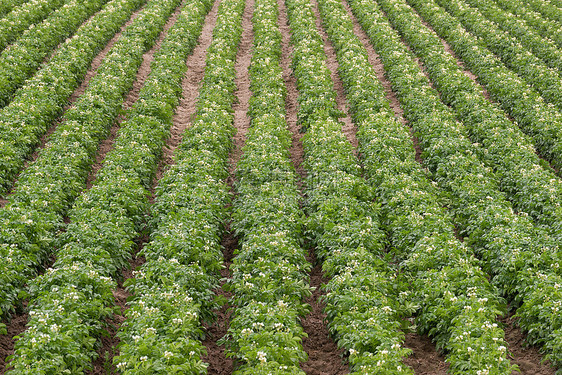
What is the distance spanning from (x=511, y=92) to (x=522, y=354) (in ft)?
43.2

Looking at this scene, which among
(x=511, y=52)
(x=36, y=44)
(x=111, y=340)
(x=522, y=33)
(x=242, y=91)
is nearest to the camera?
(x=111, y=340)

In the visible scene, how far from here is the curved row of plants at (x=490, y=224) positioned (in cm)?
1054

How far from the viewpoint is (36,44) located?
24.4 metres

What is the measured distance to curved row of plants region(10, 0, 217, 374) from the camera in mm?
9117

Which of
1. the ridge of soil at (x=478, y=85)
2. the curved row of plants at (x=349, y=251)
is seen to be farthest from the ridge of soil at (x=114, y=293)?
the ridge of soil at (x=478, y=85)

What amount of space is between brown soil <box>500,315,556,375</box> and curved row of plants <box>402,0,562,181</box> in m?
7.62

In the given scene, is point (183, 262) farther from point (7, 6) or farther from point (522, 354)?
point (7, 6)

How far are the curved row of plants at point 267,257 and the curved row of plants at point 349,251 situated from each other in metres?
0.56

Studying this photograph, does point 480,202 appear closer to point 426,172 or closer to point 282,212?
point 426,172

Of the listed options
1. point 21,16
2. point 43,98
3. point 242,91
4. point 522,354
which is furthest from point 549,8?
point 522,354

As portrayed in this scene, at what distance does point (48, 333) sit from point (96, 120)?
1053cm

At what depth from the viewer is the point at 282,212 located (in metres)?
13.5

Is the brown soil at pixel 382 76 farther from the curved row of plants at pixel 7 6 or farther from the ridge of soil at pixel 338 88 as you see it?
the curved row of plants at pixel 7 6

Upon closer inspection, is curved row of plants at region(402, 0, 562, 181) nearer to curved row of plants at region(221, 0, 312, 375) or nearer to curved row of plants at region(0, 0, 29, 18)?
curved row of plants at region(221, 0, 312, 375)
